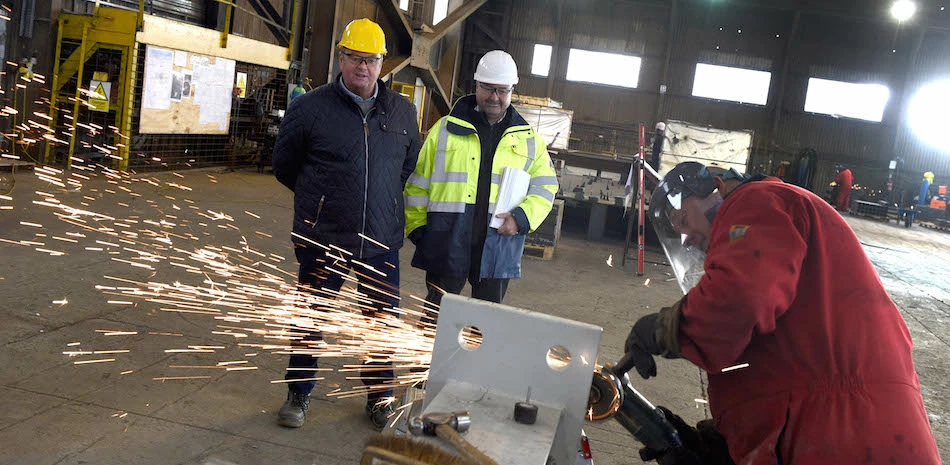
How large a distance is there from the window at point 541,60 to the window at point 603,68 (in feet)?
1.99

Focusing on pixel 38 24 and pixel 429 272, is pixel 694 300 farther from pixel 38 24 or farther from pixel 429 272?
pixel 38 24

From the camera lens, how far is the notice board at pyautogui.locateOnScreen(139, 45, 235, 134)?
9.52 meters

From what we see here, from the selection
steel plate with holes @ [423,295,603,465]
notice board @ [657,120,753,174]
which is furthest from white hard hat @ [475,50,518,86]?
notice board @ [657,120,753,174]

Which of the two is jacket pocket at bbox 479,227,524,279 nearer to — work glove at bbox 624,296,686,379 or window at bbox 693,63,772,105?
work glove at bbox 624,296,686,379

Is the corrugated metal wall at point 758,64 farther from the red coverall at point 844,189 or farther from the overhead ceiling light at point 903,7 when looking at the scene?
the overhead ceiling light at point 903,7

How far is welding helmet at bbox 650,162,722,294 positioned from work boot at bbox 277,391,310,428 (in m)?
1.65

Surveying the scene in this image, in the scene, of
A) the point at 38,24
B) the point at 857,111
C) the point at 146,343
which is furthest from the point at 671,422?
the point at 857,111

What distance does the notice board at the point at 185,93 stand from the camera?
952 centimetres

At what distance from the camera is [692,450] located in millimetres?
2145

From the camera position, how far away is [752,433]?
1904mm

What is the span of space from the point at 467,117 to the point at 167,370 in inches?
72.5

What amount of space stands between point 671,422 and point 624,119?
20.6 meters

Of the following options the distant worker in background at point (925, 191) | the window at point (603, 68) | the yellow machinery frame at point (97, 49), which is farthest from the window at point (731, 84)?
the yellow machinery frame at point (97, 49)

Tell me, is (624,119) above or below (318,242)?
above
